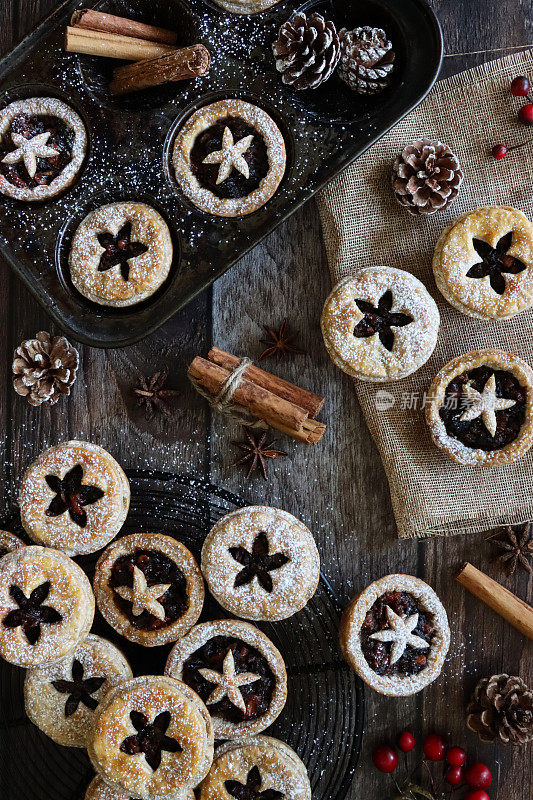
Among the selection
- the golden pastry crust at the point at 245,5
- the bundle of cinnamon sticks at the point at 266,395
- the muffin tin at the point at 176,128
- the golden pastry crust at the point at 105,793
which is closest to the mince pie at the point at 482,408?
the bundle of cinnamon sticks at the point at 266,395

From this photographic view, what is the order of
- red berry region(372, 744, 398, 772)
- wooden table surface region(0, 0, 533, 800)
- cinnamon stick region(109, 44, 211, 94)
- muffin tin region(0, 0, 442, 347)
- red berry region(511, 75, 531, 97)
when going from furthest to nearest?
1. wooden table surface region(0, 0, 533, 800)
2. red berry region(372, 744, 398, 772)
3. red berry region(511, 75, 531, 97)
4. muffin tin region(0, 0, 442, 347)
5. cinnamon stick region(109, 44, 211, 94)

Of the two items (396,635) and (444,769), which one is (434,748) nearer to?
(444,769)

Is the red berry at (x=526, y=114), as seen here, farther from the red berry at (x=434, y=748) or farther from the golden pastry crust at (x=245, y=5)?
the red berry at (x=434, y=748)

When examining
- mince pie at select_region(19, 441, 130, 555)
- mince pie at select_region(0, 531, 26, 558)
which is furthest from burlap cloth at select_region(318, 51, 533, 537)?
mince pie at select_region(0, 531, 26, 558)

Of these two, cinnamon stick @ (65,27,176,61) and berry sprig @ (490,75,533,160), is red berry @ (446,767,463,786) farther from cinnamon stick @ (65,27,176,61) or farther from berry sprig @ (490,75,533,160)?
cinnamon stick @ (65,27,176,61)

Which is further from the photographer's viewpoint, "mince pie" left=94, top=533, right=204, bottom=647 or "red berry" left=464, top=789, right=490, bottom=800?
"red berry" left=464, top=789, right=490, bottom=800

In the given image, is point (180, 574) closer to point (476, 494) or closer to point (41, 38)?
point (476, 494)

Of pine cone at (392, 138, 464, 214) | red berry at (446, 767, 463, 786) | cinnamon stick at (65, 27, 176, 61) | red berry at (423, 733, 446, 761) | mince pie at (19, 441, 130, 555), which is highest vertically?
cinnamon stick at (65, 27, 176, 61)
